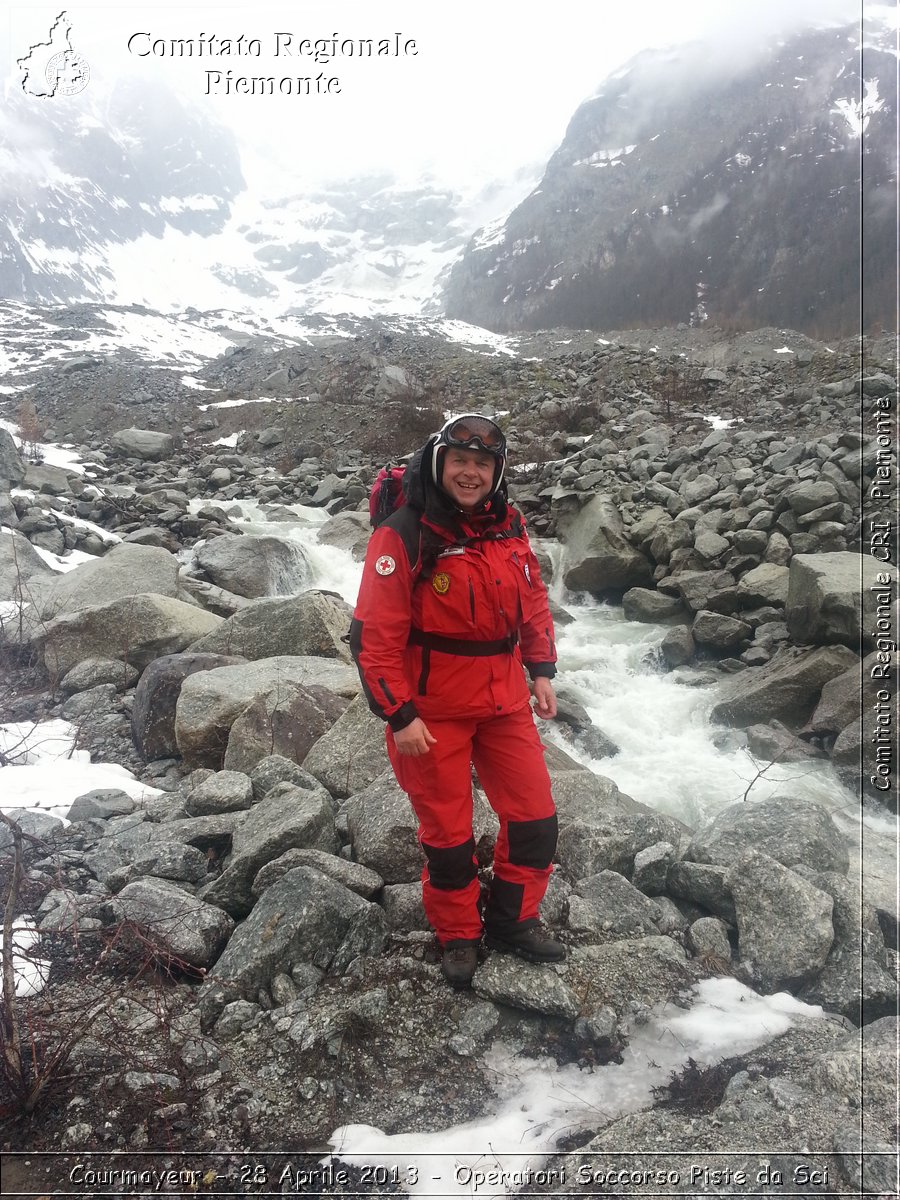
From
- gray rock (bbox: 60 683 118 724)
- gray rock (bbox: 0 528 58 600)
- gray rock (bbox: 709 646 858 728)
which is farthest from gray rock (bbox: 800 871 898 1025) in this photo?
gray rock (bbox: 0 528 58 600)

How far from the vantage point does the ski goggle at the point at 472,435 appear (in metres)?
2.70

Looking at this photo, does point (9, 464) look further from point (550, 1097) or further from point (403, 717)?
point (550, 1097)

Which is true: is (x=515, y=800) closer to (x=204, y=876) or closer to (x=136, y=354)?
(x=204, y=876)

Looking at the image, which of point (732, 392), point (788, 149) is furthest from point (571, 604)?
point (788, 149)

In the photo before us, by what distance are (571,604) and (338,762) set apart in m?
7.19

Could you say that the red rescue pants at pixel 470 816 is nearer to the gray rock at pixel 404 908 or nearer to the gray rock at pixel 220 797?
the gray rock at pixel 404 908

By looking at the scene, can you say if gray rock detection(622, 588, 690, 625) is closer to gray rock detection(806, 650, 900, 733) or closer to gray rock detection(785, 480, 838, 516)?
gray rock detection(785, 480, 838, 516)

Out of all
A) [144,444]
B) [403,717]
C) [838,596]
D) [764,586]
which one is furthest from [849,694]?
[144,444]

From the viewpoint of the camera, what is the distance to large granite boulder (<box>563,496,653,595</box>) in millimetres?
10438

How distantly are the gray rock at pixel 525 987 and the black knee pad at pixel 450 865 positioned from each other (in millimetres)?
383

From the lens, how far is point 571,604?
10914 mm

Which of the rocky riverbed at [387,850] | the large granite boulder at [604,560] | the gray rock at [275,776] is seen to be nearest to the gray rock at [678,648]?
the rocky riverbed at [387,850]

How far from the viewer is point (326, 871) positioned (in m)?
3.18

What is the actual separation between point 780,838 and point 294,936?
264cm
